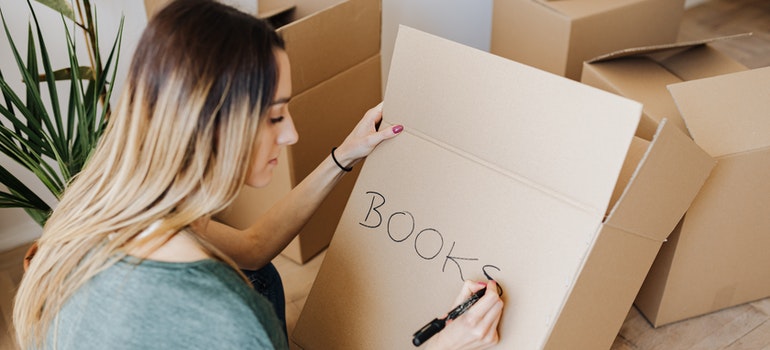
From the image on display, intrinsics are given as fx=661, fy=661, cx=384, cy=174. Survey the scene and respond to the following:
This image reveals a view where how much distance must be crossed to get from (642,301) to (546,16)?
28.3 inches

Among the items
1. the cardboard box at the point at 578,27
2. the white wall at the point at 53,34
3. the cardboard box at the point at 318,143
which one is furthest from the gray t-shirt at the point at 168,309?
the cardboard box at the point at 578,27

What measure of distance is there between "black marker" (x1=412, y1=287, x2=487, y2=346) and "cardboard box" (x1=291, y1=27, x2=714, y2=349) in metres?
0.04

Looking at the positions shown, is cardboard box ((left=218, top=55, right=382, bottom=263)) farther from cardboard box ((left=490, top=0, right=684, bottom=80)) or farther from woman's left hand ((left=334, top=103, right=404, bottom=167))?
cardboard box ((left=490, top=0, right=684, bottom=80))

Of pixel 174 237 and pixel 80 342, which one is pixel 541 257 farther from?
pixel 80 342

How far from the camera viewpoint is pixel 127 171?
2.52 ft

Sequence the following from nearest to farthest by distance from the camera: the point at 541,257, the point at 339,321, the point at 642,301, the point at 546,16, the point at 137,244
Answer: the point at 137,244 < the point at 541,257 < the point at 339,321 < the point at 642,301 < the point at 546,16

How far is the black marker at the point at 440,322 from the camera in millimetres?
898

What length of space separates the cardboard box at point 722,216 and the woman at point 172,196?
0.76 meters

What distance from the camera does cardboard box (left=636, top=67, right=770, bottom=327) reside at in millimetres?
1135

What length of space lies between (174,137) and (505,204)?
1.48 ft

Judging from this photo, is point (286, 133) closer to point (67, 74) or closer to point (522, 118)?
point (522, 118)

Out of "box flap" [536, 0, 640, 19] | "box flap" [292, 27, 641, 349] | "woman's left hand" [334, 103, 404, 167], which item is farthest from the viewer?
"box flap" [536, 0, 640, 19]

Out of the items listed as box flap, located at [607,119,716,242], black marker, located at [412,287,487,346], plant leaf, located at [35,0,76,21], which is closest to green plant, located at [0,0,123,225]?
plant leaf, located at [35,0,76,21]

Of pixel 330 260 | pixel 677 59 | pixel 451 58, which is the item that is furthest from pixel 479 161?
pixel 677 59
